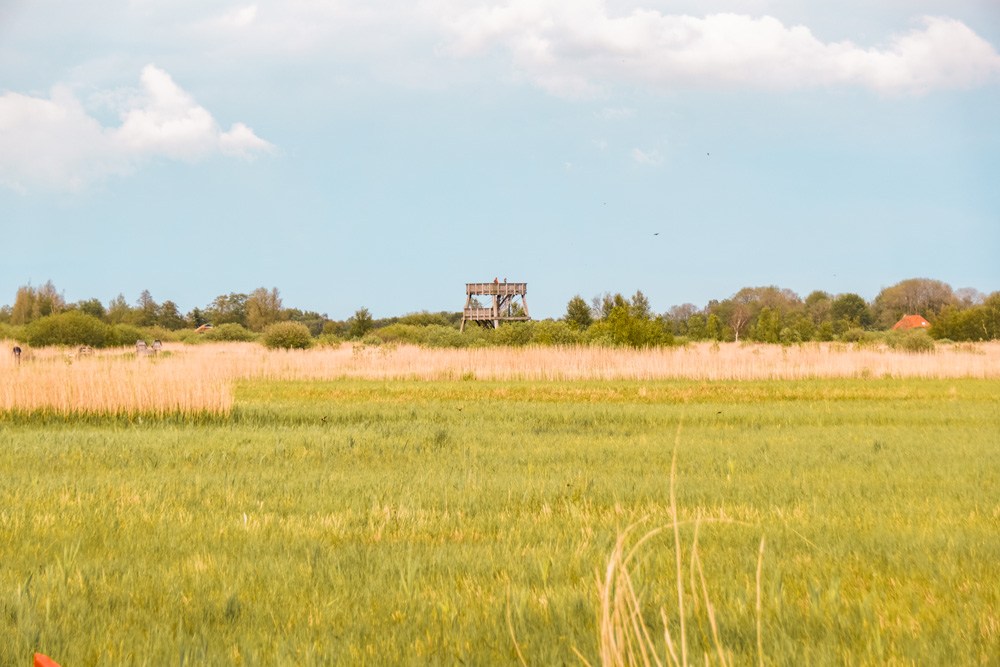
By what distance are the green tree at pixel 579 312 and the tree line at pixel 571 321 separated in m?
0.08

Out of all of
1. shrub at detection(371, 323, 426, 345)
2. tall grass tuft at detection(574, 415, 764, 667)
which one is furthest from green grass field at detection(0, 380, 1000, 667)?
shrub at detection(371, 323, 426, 345)

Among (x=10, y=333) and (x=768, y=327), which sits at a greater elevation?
(x=10, y=333)

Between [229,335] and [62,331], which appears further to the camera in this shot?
[229,335]

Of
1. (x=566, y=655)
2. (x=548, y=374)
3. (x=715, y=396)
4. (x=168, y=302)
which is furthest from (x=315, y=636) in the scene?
(x=168, y=302)

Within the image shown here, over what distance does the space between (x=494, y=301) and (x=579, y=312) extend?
30.6 ft

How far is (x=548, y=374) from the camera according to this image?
27641 mm

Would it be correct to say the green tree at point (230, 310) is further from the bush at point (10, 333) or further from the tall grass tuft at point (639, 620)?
the tall grass tuft at point (639, 620)

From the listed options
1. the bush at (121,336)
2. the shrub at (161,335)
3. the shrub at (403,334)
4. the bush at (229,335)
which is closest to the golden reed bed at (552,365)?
the shrub at (403,334)

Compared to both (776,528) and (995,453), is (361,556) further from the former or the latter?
(995,453)

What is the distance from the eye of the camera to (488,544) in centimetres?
534

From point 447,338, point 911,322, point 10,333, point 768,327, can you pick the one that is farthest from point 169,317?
point 911,322

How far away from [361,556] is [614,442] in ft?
23.0

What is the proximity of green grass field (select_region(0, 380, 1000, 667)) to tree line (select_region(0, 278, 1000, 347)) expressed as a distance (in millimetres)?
26694

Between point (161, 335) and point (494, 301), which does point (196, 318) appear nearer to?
point (161, 335)
